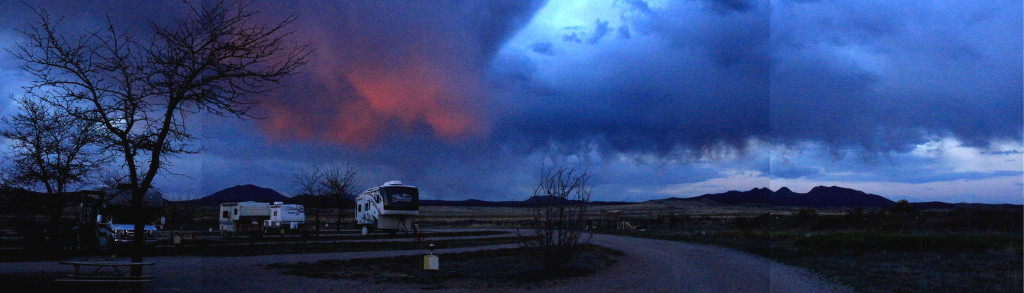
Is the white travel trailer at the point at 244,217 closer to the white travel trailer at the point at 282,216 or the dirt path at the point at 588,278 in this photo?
the white travel trailer at the point at 282,216

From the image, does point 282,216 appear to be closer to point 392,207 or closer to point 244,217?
point 244,217

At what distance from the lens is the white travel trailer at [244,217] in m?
43.3

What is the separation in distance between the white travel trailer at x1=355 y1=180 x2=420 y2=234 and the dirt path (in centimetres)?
1734

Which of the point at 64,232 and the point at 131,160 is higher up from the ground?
the point at 131,160

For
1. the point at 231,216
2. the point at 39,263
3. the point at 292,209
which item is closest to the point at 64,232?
the point at 39,263

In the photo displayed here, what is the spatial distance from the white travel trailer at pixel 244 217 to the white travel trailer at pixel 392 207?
8.22m

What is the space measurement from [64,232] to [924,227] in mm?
43543

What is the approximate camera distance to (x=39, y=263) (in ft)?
54.9

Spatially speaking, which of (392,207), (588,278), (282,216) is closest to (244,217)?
(282,216)

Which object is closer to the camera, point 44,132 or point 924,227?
point 44,132

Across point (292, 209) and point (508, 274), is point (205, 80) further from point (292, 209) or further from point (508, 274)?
point (292, 209)

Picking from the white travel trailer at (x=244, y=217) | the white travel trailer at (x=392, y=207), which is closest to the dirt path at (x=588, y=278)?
the white travel trailer at (x=392, y=207)

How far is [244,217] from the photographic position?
143 ft

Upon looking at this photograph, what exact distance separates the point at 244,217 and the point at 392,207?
11934 mm
